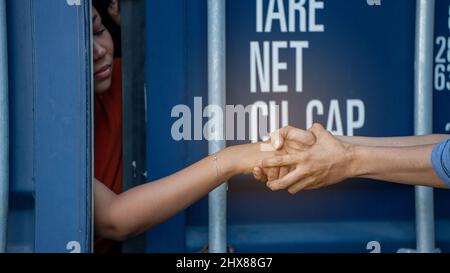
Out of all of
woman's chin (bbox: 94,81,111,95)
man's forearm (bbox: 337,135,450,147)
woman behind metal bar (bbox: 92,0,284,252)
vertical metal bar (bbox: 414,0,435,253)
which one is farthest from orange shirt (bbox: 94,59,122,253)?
vertical metal bar (bbox: 414,0,435,253)

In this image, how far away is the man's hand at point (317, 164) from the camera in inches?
77.4

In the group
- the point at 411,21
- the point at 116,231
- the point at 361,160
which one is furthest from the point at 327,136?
the point at 116,231

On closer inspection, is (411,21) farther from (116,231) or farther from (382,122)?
(116,231)

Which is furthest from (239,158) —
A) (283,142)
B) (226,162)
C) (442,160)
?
(442,160)

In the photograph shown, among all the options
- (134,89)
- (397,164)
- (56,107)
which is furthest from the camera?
(134,89)

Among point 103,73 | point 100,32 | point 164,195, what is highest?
point 100,32

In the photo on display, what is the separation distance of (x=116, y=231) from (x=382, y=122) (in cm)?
84

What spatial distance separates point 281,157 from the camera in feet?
6.64

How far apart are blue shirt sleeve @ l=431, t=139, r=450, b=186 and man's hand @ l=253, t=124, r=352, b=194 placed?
226 mm

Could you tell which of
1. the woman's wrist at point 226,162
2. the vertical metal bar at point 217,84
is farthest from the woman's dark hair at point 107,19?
the woman's wrist at point 226,162

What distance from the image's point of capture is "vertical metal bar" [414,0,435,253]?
2.01m

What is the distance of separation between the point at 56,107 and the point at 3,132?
0.15m

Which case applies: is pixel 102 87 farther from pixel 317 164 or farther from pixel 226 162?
pixel 317 164

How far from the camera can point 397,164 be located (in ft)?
6.35
